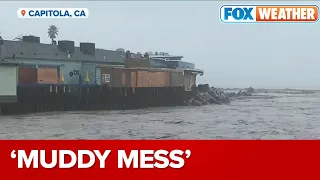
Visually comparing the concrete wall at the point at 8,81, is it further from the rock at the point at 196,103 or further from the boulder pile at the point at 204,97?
the rock at the point at 196,103

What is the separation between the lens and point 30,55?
1553 inches

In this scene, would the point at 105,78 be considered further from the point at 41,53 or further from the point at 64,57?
the point at 41,53

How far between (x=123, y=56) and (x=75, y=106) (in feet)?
63.2

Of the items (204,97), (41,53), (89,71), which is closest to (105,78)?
(89,71)

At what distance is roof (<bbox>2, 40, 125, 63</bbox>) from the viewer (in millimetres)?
38653

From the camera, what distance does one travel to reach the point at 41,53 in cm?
4081

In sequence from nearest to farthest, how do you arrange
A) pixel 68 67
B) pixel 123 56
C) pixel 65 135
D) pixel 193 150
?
pixel 193 150 → pixel 65 135 → pixel 68 67 → pixel 123 56

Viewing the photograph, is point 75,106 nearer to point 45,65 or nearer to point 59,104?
point 59,104

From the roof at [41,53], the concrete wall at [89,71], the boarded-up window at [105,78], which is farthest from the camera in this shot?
the concrete wall at [89,71]

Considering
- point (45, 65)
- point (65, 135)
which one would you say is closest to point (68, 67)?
point (45, 65)

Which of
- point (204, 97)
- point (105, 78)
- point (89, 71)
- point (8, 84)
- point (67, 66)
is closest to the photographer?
point (8, 84)

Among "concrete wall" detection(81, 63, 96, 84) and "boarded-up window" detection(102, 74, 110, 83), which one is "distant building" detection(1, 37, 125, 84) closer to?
"concrete wall" detection(81, 63, 96, 84)

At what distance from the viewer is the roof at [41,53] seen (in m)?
38.7

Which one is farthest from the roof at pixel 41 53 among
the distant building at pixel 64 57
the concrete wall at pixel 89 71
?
the concrete wall at pixel 89 71
